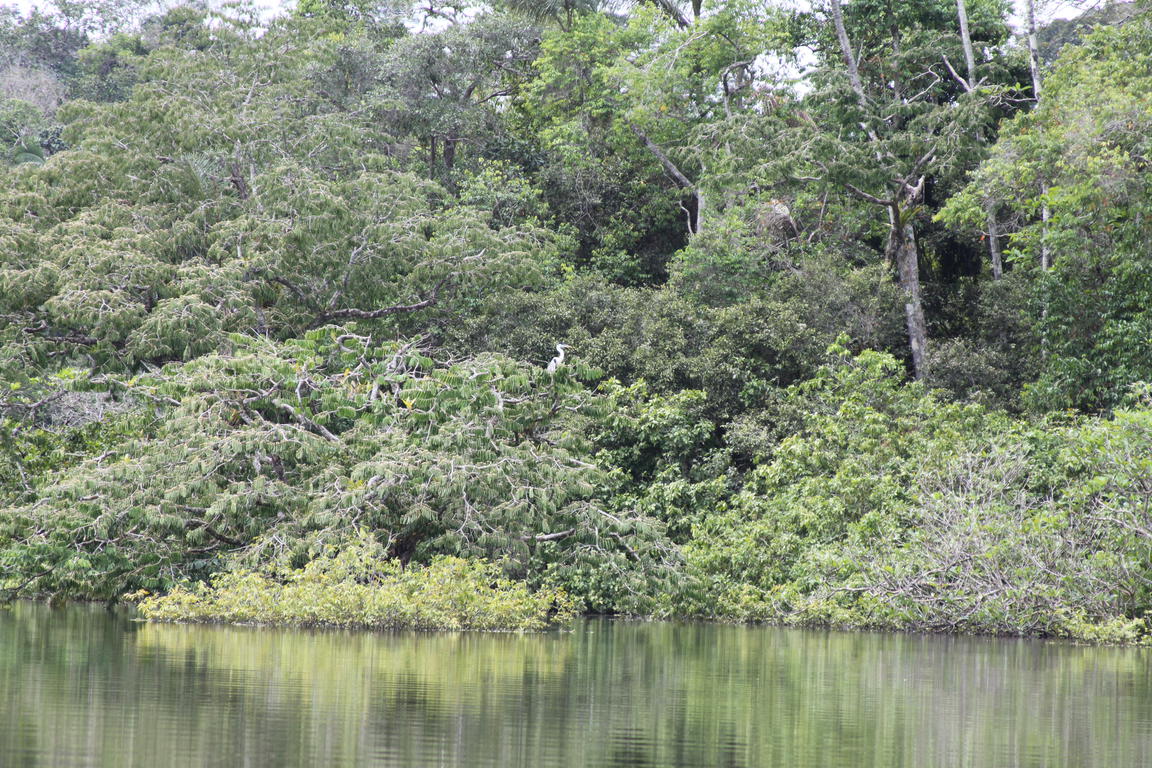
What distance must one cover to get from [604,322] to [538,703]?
17131 mm

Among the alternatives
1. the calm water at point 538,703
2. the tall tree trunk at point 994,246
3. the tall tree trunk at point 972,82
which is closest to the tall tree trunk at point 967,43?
the tall tree trunk at point 972,82

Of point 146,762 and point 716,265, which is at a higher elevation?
point 716,265

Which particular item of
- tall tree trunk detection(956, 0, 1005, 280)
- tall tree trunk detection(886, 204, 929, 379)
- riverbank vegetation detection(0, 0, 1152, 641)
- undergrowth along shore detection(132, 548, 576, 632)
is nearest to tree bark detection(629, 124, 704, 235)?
riverbank vegetation detection(0, 0, 1152, 641)

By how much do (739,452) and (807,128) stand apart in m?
6.69

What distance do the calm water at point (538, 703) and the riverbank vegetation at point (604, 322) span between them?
6.63 ft

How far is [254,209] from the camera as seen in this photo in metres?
23.5

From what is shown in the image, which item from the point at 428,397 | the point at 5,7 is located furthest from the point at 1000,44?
the point at 5,7

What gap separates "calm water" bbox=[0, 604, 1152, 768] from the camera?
6824 mm

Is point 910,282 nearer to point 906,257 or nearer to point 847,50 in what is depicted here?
point 906,257

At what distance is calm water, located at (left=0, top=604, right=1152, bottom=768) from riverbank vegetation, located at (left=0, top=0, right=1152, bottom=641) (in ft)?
6.63

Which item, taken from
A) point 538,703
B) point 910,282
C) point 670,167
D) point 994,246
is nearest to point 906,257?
point 910,282

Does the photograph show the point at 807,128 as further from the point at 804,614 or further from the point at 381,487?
the point at 381,487

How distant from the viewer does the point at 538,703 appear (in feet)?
29.2

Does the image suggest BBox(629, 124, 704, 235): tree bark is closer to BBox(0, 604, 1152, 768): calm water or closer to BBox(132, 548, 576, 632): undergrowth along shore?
BBox(132, 548, 576, 632): undergrowth along shore
